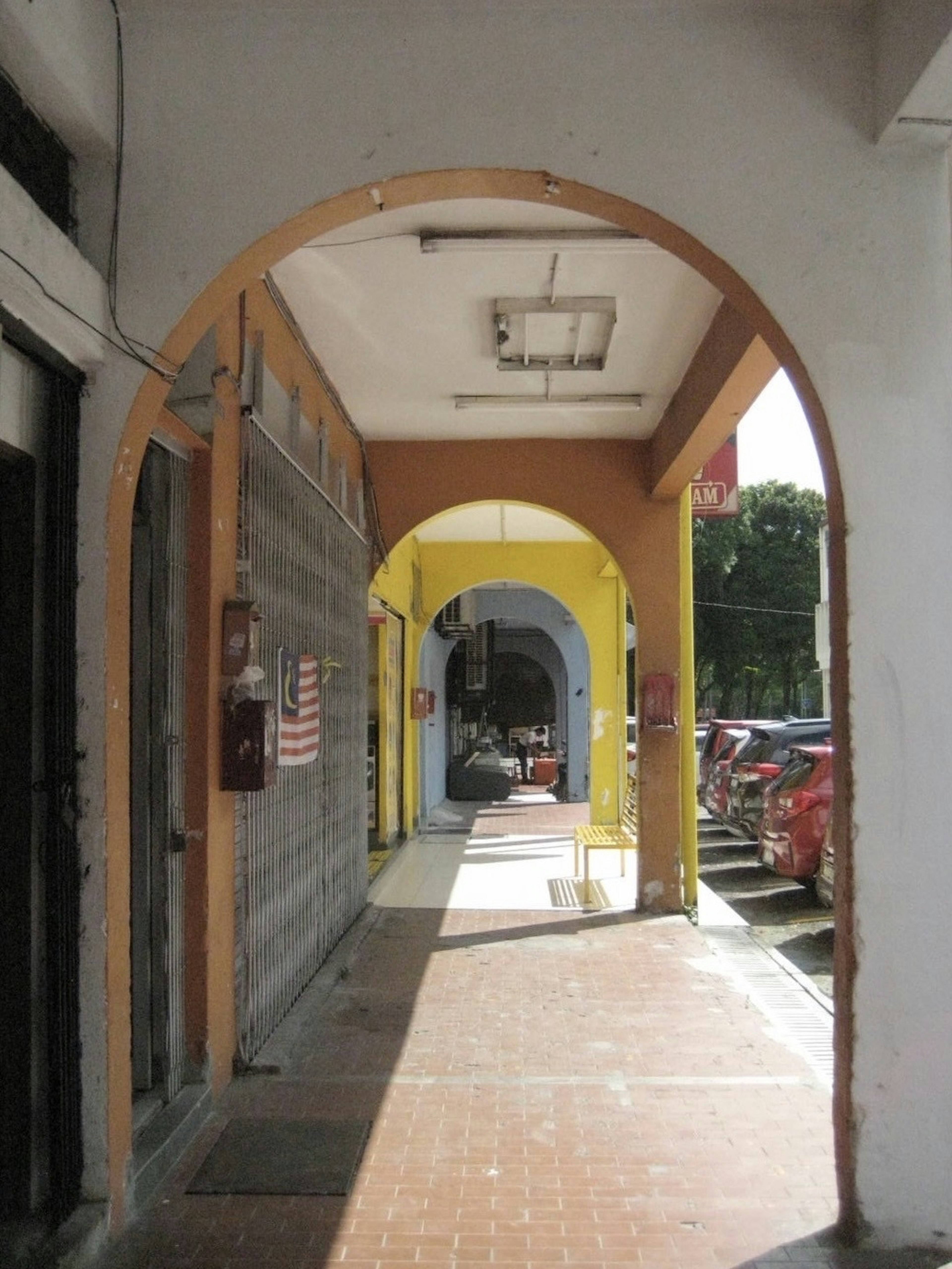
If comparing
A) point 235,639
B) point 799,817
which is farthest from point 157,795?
point 799,817

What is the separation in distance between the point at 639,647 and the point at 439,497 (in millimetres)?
2008

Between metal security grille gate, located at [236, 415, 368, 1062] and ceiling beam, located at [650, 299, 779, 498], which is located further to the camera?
ceiling beam, located at [650, 299, 779, 498]

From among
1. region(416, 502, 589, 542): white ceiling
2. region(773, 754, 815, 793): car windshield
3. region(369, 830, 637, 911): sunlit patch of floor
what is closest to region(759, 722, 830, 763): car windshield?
region(369, 830, 637, 911): sunlit patch of floor

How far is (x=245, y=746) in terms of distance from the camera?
15.1ft

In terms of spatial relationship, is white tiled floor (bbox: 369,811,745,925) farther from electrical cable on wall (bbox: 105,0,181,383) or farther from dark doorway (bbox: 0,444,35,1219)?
electrical cable on wall (bbox: 105,0,181,383)

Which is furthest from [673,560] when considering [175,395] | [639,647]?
[175,395]

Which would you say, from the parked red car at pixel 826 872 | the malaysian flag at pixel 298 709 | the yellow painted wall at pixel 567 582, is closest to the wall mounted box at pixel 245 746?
the malaysian flag at pixel 298 709

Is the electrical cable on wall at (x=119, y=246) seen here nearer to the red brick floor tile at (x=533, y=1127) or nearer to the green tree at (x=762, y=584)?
the red brick floor tile at (x=533, y=1127)

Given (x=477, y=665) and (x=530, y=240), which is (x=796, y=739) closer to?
(x=530, y=240)

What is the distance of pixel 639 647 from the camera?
9.01 m

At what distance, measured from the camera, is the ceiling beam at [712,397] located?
19.1ft

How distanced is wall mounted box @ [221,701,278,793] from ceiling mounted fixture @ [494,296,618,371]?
2795 millimetres

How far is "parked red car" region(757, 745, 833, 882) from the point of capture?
29.5 ft

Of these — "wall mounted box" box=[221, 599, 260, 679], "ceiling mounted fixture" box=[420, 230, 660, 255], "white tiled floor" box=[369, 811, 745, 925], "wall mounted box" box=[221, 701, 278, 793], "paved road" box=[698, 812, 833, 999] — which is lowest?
"paved road" box=[698, 812, 833, 999]
